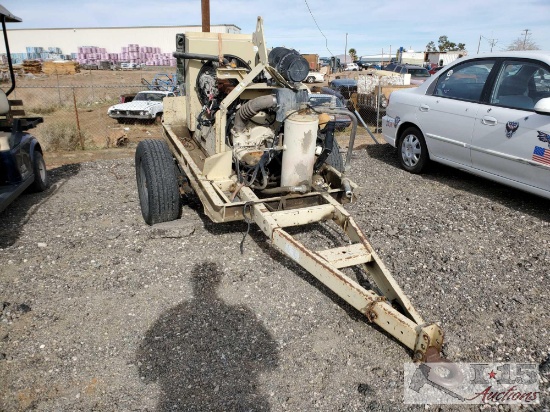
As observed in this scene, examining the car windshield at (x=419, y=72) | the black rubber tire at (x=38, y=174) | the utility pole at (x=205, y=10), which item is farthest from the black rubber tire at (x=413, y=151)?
Answer: the car windshield at (x=419, y=72)

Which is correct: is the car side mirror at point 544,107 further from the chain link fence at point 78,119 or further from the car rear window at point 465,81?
the chain link fence at point 78,119

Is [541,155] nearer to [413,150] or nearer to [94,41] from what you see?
[413,150]

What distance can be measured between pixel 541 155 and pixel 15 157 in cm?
627

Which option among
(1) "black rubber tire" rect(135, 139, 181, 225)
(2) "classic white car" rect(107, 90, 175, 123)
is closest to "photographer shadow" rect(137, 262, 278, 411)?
(1) "black rubber tire" rect(135, 139, 181, 225)

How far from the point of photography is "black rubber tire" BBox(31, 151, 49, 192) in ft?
19.5

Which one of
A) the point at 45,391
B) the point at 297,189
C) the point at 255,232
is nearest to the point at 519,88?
the point at 297,189

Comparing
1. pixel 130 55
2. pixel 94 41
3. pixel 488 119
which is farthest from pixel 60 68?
pixel 488 119

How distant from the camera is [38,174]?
5996mm

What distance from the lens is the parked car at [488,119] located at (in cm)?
494

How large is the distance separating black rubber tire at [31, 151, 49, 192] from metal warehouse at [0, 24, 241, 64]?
53.8m

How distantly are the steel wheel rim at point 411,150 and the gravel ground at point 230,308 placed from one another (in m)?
1.44

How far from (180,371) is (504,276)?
3020 millimetres

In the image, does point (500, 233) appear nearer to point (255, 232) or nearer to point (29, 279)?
point (255, 232)

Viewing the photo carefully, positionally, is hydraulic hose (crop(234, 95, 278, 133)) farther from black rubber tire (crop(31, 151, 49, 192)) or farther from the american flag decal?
black rubber tire (crop(31, 151, 49, 192))
